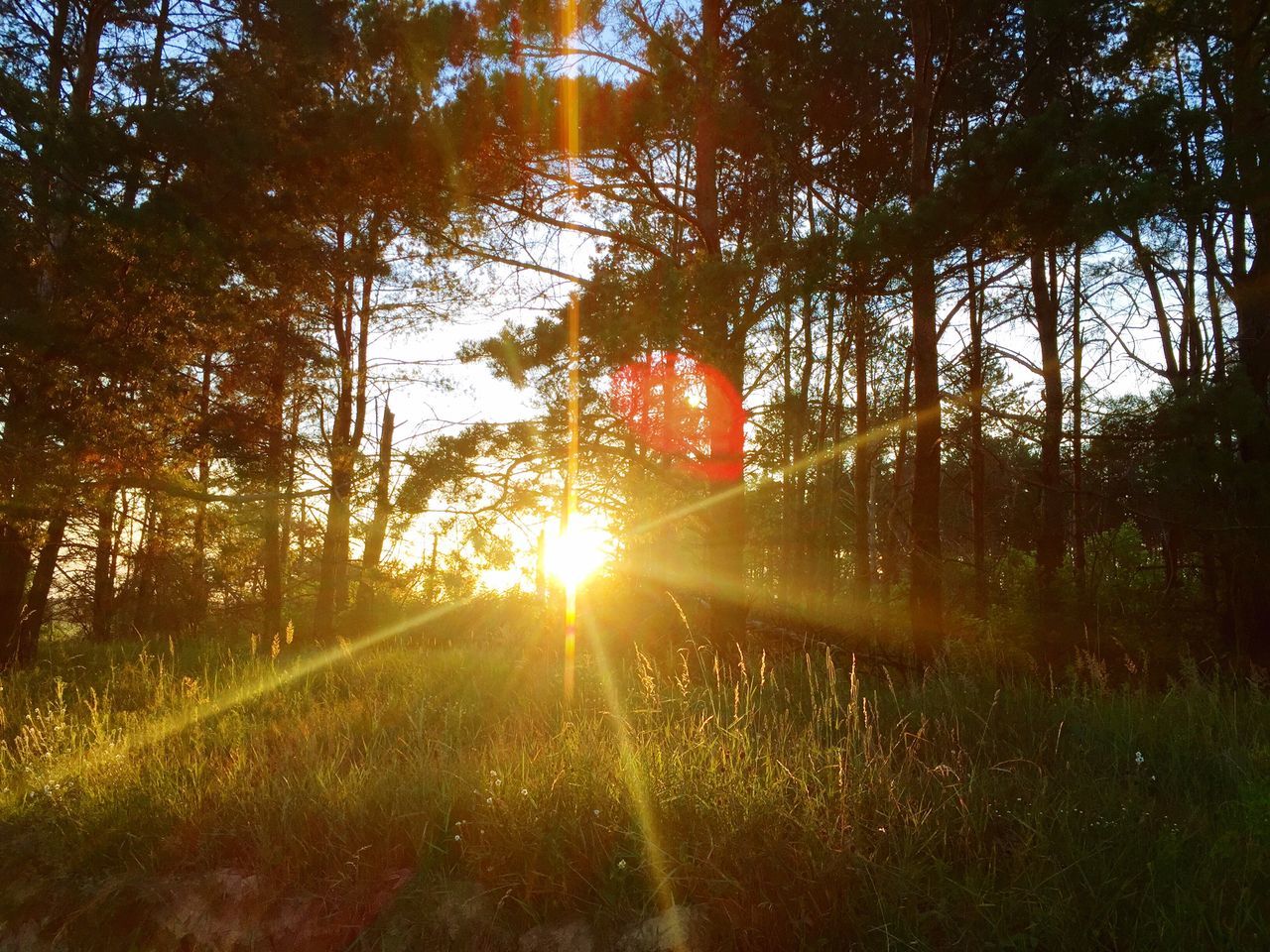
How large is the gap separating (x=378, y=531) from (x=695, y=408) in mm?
4767

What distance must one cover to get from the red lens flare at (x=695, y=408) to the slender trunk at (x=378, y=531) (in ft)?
9.77

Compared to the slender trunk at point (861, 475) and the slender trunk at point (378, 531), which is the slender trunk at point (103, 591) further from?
the slender trunk at point (861, 475)

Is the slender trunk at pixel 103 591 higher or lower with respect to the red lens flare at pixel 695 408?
lower

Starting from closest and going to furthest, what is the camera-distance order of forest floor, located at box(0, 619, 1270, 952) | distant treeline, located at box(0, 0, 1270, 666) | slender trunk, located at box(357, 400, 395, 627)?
1. forest floor, located at box(0, 619, 1270, 952)
2. distant treeline, located at box(0, 0, 1270, 666)
3. slender trunk, located at box(357, 400, 395, 627)

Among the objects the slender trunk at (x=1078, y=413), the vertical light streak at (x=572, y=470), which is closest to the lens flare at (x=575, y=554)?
the vertical light streak at (x=572, y=470)

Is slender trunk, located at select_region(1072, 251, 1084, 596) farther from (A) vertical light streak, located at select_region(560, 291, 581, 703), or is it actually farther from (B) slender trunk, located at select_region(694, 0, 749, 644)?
(A) vertical light streak, located at select_region(560, 291, 581, 703)

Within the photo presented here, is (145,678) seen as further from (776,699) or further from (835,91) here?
(835,91)

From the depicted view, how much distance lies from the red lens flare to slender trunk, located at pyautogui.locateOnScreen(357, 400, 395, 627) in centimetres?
298

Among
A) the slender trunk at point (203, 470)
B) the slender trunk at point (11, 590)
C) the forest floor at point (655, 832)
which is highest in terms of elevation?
the slender trunk at point (203, 470)

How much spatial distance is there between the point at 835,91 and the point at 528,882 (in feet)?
35.1

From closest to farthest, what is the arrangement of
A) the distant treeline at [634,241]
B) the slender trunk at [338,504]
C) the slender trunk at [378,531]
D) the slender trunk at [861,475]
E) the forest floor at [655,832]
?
the forest floor at [655,832] → the distant treeline at [634,241] → the slender trunk at [378,531] → the slender trunk at [338,504] → the slender trunk at [861,475]

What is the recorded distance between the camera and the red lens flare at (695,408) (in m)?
8.62

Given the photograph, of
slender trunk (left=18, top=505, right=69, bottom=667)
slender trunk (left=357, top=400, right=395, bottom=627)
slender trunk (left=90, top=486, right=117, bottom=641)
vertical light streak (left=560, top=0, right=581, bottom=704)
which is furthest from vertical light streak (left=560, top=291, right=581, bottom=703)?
slender trunk (left=90, top=486, right=117, bottom=641)

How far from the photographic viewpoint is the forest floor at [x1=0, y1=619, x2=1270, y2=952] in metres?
2.85
